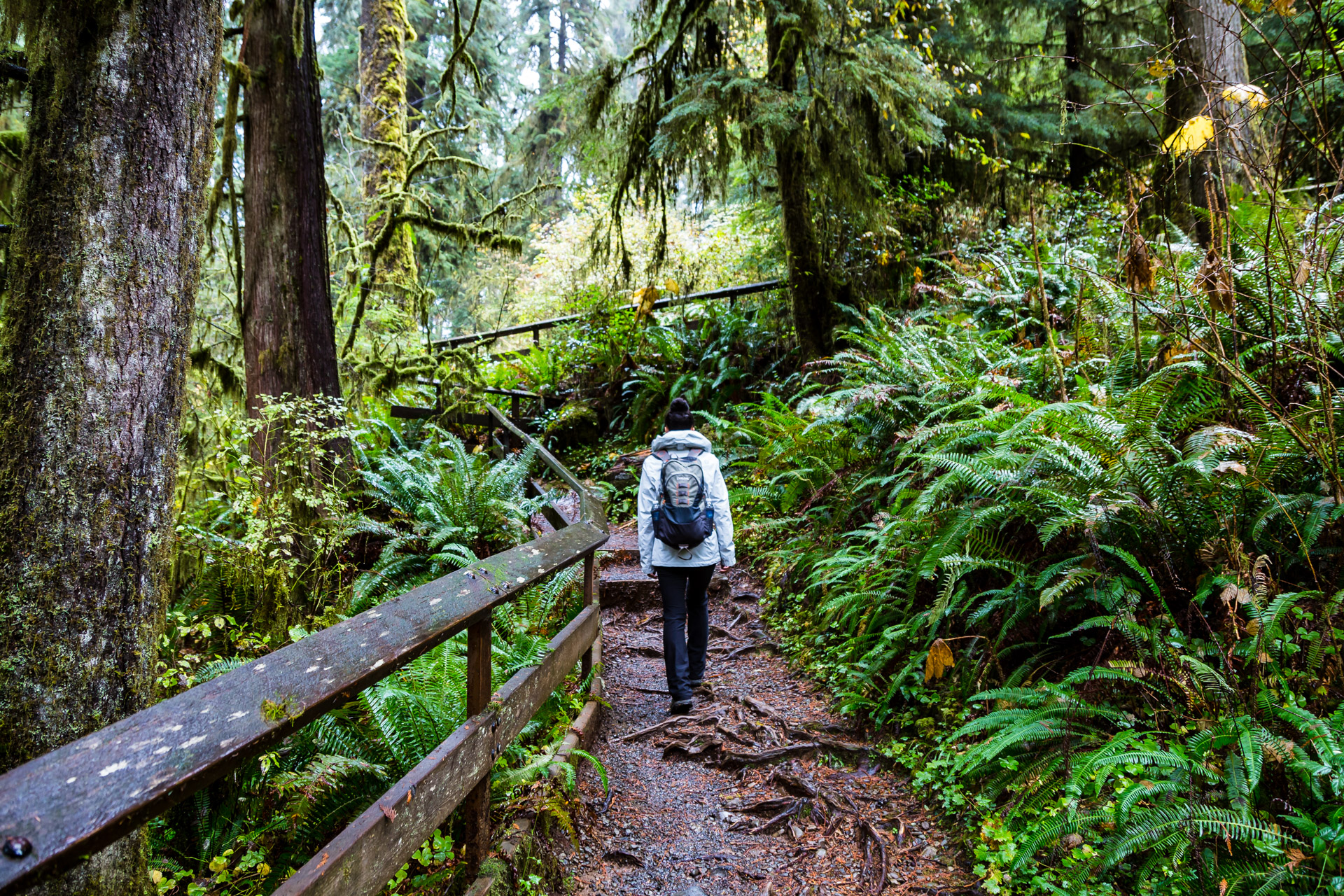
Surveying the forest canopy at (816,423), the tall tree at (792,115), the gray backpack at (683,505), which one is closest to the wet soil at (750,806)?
the forest canopy at (816,423)

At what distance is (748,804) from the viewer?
3768mm

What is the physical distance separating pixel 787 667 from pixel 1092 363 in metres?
3.15

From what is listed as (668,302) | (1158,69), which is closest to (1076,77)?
(668,302)

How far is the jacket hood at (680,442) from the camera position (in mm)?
4801

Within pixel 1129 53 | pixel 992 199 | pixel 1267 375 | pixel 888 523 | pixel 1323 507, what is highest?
pixel 1129 53

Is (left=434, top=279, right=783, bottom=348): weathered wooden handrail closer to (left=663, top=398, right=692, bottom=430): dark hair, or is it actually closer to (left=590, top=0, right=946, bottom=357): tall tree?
(left=590, top=0, right=946, bottom=357): tall tree

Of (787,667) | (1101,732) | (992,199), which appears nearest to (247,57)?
(787,667)

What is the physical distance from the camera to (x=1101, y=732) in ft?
10.1

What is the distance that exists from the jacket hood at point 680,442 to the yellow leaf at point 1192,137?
2.89 metres

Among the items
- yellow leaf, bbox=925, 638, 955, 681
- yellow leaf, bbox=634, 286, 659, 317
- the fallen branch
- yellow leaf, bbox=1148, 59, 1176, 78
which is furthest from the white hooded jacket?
yellow leaf, bbox=634, 286, 659, 317

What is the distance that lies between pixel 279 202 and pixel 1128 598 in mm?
6715

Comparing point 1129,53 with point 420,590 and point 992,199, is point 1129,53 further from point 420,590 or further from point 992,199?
point 420,590

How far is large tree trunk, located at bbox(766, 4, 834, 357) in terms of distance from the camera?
7684mm

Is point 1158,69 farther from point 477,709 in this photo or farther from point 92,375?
point 92,375
